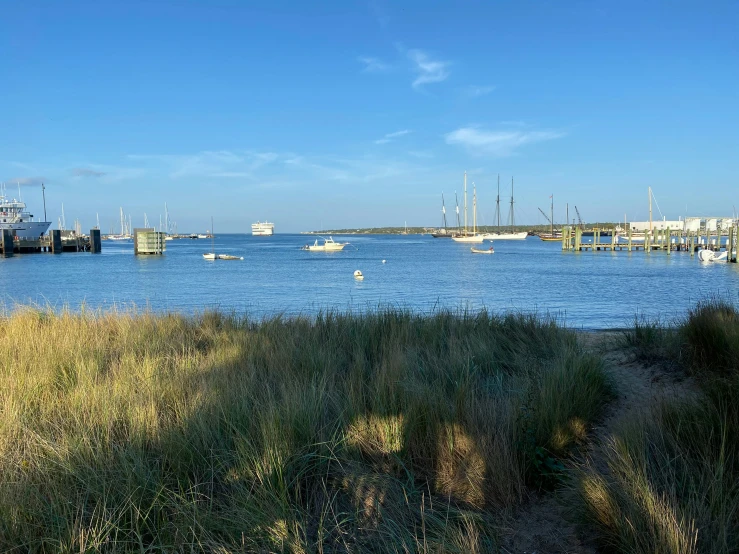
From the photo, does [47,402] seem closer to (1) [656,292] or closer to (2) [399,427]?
(2) [399,427]

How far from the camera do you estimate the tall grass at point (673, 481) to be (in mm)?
3082

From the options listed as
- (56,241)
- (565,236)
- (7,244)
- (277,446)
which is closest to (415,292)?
(277,446)

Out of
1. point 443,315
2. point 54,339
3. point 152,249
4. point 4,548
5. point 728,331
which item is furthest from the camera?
point 152,249

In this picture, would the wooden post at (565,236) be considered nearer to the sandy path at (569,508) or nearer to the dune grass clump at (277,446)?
the sandy path at (569,508)

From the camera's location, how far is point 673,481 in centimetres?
336

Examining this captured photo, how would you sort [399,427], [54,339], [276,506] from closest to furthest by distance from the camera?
1. [276,506]
2. [399,427]
3. [54,339]

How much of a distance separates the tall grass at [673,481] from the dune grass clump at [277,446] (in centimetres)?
67

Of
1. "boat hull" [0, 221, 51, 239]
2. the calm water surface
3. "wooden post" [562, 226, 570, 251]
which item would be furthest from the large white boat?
"wooden post" [562, 226, 570, 251]

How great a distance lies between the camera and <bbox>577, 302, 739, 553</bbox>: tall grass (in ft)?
10.1

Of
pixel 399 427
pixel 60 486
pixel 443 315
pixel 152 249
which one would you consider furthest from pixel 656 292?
pixel 152 249

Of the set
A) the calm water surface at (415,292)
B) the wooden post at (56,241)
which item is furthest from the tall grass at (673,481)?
the wooden post at (56,241)

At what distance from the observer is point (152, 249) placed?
80250 mm

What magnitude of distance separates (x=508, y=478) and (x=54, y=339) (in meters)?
6.80

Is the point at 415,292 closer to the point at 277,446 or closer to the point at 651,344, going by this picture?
the point at 651,344
